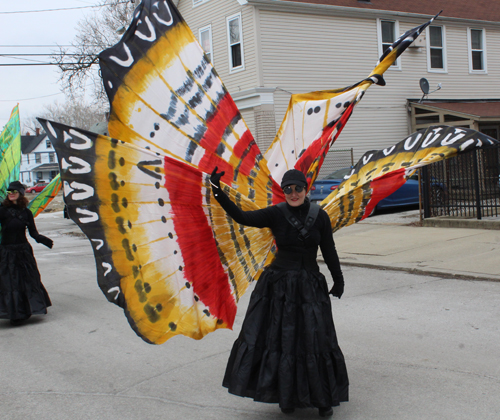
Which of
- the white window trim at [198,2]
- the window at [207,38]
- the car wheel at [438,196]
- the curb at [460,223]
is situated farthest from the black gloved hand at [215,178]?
the white window trim at [198,2]

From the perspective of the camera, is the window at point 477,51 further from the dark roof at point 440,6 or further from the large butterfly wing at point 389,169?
the large butterfly wing at point 389,169

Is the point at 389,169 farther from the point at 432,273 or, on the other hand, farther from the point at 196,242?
the point at 432,273

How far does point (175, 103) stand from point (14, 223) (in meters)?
3.94

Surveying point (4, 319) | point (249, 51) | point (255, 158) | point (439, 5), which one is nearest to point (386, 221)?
point (249, 51)

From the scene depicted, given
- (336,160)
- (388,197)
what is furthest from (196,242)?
(336,160)

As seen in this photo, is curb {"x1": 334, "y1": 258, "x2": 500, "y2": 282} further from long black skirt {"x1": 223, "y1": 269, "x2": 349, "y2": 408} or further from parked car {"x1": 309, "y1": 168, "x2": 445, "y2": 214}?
parked car {"x1": 309, "y1": 168, "x2": 445, "y2": 214}

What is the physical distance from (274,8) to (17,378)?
16494 millimetres

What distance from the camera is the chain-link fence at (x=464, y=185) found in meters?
12.2

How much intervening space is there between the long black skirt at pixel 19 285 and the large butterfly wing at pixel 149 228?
12.5ft

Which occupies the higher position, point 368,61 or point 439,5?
point 439,5

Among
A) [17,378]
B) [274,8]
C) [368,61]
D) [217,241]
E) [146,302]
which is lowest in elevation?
[17,378]

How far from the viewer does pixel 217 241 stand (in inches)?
149

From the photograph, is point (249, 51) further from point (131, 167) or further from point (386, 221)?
point (131, 167)

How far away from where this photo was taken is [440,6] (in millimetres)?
22359
